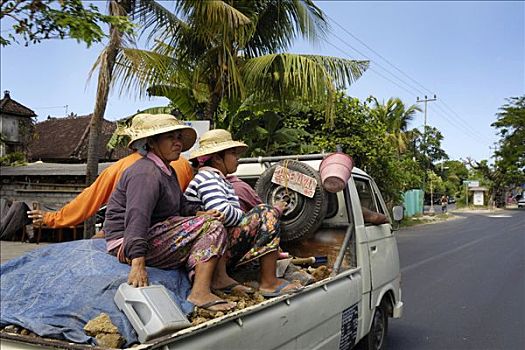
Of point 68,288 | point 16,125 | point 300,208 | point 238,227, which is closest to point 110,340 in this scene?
point 68,288

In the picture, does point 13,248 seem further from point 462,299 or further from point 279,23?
point 462,299

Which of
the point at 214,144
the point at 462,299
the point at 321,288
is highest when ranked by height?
the point at 214,144

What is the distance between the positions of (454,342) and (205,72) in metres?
6.01

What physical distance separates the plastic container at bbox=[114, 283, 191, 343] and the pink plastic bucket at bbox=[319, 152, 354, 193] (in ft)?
6.65

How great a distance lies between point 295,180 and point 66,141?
879 inches

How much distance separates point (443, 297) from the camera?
26.2 feet

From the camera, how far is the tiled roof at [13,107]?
2359 cm

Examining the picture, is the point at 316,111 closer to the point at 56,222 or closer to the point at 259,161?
the point at 259,161

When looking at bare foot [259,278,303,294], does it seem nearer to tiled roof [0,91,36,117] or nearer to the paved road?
the paved road

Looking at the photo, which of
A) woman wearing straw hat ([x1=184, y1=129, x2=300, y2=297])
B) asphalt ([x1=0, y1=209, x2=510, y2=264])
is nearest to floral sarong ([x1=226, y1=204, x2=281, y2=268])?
woman wearing straw hat ([x1=184, y1=129, x2=300, y2=297])

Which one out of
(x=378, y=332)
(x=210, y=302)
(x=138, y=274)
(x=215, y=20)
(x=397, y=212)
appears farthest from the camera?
(x=215, y=20)

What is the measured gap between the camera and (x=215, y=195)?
317cm

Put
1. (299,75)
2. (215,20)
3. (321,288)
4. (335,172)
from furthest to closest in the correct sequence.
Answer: (299,75) < (215,20) < (335,172) < (321,288)

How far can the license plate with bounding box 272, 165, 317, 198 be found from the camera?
4.16 metres
